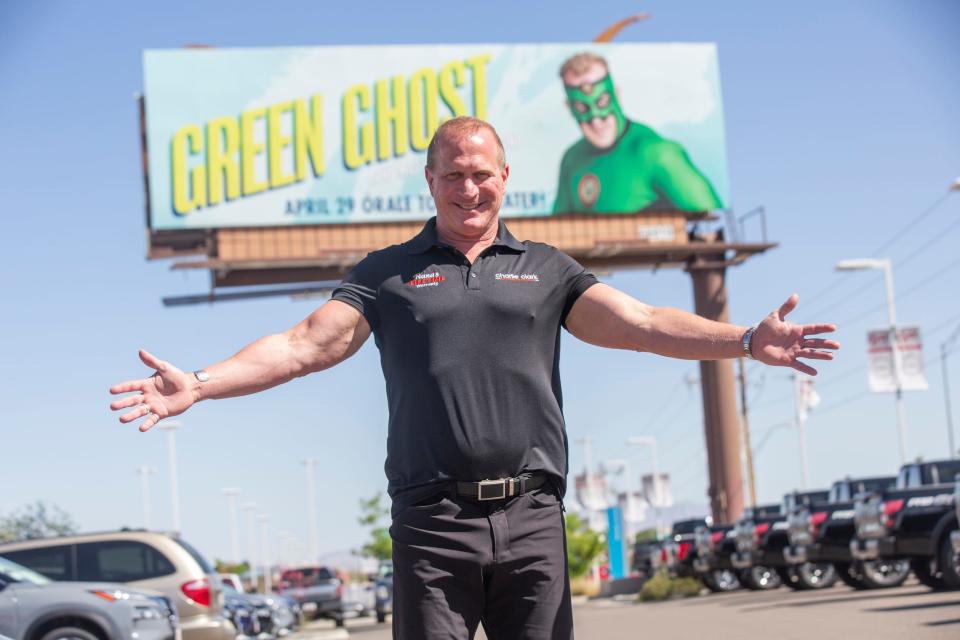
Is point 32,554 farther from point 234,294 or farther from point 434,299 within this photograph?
point 234,294

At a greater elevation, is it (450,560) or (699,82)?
(699,82)

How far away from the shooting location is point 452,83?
39.2m

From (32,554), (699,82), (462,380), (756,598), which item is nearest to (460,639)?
(462,380)

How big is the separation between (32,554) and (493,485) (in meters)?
12.5

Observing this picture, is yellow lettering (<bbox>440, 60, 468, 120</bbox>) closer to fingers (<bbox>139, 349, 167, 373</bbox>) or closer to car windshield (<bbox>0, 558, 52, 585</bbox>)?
car windshield (<bbox>0, 558, 52, 585</bbox>)

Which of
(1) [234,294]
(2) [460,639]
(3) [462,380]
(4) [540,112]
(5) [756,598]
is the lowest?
(5) [756,598]

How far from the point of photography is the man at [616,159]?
39.1 meters

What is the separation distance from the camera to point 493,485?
4.30m

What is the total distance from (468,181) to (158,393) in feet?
3.71

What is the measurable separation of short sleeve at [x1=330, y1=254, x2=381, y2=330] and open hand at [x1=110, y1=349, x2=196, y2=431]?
1.81 feet

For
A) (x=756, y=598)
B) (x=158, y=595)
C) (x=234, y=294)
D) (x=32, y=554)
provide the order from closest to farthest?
(x=158, y=595) < (x=32, y=554) < (x=756, y=598) < (x=234, y=294)

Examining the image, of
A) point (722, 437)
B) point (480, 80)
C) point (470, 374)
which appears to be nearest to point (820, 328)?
point (470, 374)

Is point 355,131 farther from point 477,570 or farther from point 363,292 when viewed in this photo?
point 477,570

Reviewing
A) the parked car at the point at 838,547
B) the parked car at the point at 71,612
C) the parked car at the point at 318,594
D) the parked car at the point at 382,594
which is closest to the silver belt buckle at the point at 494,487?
Answer: the parked car at the point at 71,612
